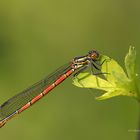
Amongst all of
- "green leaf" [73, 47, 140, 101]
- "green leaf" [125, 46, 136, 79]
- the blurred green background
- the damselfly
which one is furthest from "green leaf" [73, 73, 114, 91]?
the blurred green background

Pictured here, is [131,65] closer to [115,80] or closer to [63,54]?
[115,80]

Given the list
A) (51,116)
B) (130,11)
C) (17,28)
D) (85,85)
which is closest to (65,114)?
(51,116)

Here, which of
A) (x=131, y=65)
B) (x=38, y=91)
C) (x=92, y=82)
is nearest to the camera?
(x=131, y=65)

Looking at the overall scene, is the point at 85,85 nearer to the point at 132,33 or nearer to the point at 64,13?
the point at 132,33

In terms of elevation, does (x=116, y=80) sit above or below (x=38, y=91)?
below

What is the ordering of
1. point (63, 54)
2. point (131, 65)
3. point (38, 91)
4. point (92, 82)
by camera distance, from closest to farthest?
1. point (131, 65)
2. point (92, 82)
3. point (38, 91)
4. point (63, 54)

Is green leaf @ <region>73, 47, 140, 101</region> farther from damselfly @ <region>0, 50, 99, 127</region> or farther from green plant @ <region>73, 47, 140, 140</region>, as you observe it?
damselfly @ <region>0, 50, 99, 127</region>

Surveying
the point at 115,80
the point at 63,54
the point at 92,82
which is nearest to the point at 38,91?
the point at 63,54

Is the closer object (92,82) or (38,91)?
(92,82)
